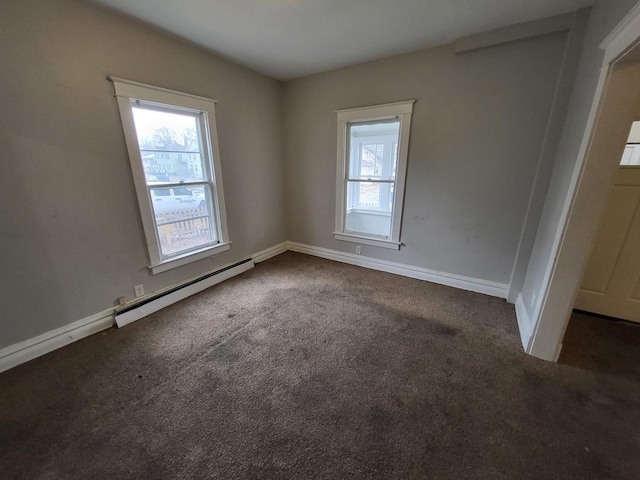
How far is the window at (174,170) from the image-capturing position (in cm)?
219

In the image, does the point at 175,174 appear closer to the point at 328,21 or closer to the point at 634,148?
the point at 328,21

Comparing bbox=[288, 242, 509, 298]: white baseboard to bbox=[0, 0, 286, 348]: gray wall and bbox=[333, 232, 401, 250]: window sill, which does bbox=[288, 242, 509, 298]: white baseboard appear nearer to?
bbox=[333, 232, 401, 250]: window sill

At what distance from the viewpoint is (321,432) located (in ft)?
4.36

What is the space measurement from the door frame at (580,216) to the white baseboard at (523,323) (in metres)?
0.07

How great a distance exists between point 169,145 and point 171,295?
153 cm

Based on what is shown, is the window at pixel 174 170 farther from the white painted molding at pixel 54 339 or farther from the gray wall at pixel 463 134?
the gray wall at pixel 463 134

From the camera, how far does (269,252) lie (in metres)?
3.89

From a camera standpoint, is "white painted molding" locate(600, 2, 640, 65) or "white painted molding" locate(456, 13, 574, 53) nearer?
"white painted molding" locate(600, 2, 640, 65)

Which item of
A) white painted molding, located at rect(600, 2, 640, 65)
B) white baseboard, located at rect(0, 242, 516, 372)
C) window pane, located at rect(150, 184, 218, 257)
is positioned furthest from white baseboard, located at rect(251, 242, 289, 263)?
white painted molding, located at rect(600, 2, 640, 65)

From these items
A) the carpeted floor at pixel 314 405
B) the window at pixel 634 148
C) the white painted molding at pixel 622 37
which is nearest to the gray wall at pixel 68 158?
the carpeted floor at pixel 314 405

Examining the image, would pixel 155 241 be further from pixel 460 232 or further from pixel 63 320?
pixel 460 232

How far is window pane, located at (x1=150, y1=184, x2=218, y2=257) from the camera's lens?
8.13ft

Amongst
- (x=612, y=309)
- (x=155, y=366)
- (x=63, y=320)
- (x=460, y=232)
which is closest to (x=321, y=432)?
(x=155, y=366)

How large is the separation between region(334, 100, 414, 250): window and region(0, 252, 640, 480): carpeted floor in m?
1.42
